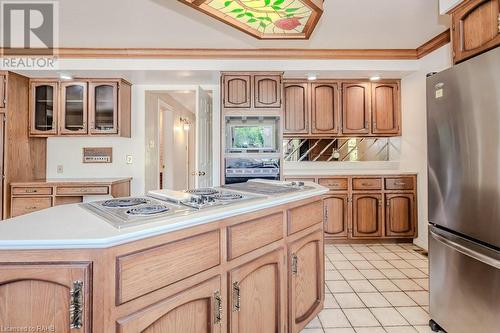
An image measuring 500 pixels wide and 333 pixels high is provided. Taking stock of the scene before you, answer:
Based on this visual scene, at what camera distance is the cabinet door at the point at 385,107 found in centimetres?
408

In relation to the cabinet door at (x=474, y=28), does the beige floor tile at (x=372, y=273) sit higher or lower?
lower

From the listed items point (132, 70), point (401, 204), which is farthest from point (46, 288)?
point (401, 204)

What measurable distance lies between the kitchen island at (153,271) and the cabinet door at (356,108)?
9.30ft

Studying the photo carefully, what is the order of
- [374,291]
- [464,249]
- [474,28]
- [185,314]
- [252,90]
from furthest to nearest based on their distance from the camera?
[252,90], [374,291], [474,28], [464,249], [185,314]

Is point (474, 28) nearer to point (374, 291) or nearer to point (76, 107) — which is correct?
point (374, 291)

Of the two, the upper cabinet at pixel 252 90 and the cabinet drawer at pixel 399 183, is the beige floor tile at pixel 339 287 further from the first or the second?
the upper cabinet at pixel 252 90

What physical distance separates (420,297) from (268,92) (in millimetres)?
2690

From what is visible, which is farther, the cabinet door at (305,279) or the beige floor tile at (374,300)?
the beige floor tile at (374,300)

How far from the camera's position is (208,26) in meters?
2.89

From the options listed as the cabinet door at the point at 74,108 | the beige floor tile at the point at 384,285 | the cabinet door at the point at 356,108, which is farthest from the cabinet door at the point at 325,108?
the cabinet door at the point at 74,108

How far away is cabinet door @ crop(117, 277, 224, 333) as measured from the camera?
0.96 meters

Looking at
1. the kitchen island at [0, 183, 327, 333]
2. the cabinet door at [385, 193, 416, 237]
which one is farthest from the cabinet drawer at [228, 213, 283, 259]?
the cabinet door at [385, 193, 416, 237]

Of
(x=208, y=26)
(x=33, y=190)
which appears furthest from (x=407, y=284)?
(x=33, y=190)

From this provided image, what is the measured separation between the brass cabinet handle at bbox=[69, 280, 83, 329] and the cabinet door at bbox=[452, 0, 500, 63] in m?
2.28
